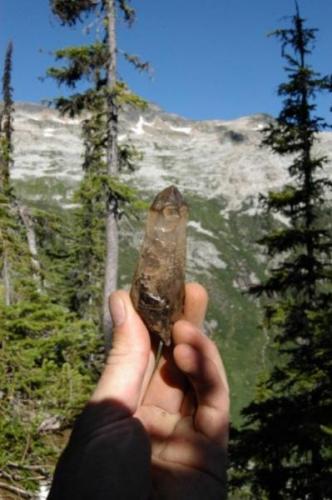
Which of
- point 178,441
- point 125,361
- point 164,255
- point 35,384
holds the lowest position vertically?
point 35,384

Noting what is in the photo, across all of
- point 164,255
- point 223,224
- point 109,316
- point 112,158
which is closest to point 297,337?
point 109,316

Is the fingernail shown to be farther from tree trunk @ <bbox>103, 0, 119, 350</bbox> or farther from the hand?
tree trunk @ <bbox>103, 0, 119, 350</bbox>

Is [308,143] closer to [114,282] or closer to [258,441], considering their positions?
[114,282]

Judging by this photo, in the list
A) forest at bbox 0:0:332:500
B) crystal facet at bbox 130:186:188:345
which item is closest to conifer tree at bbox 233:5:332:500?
forest at bbox 0:0:332:500

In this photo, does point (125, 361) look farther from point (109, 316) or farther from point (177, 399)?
point (109, 316)

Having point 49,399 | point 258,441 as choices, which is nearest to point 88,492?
point 49,399

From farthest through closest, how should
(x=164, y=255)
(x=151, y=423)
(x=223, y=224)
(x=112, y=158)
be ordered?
(x=223, y=224) < (x=112, y=158) < (x=164, y=255) < (x=151, y=423)

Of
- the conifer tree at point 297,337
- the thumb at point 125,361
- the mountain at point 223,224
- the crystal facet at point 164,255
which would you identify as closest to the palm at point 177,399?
the thumb at point 125,361
